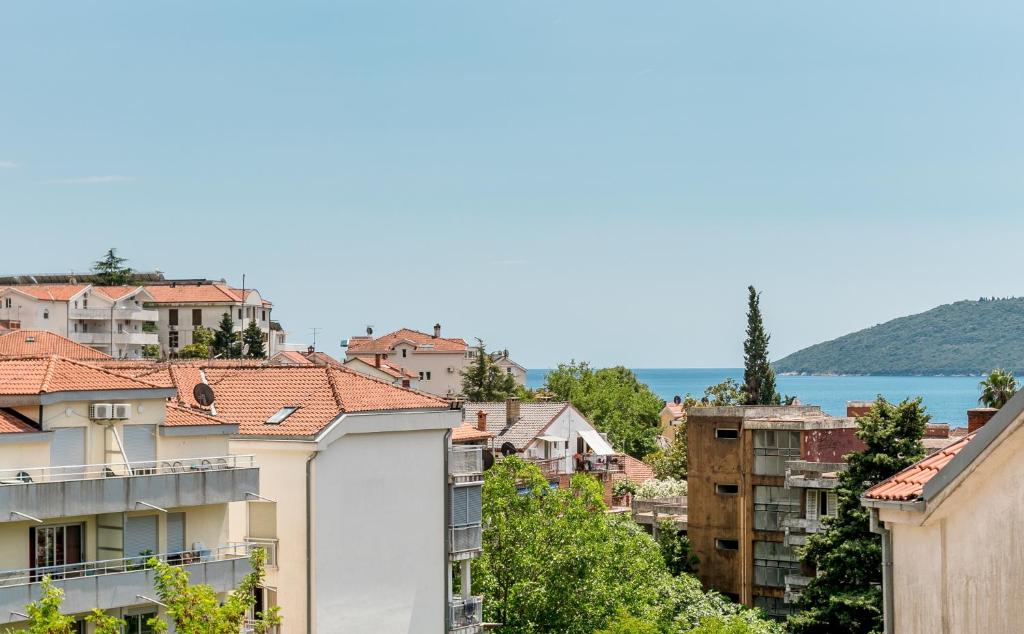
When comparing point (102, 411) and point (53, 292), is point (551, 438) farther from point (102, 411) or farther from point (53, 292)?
point (53, 292)

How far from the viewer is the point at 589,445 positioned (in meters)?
93.1

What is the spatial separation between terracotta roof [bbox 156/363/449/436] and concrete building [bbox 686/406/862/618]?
79.8ft

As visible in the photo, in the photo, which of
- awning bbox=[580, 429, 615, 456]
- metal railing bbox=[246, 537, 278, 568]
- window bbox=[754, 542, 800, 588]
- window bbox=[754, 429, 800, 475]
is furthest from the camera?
awning bbox=[580, 429, 615, 456]

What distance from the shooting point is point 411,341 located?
159250 mm

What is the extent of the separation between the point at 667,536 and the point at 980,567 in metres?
56.7

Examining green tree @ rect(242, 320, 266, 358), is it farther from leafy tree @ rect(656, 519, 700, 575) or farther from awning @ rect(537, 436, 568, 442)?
leafy tree @ rect(656, 519, 700, 575)

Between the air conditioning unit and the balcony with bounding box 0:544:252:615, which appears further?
the air conditioning unit

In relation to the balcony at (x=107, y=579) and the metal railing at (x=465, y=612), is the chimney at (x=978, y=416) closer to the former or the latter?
the balcony at (x=107, y=579)

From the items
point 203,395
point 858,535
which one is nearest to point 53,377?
point 203,395

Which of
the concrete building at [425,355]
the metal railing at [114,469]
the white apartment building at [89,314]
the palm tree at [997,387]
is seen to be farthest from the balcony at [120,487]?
the concrete building at [425,355]

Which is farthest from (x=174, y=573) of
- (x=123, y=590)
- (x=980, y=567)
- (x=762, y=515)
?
(x=762, y=515)

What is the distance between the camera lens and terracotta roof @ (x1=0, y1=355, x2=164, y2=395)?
31000 mm

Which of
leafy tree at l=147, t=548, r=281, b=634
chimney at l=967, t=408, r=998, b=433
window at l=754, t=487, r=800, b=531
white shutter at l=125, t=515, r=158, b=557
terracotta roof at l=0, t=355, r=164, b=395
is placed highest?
terracotta roof at l=0, t=355, r=164, b=395

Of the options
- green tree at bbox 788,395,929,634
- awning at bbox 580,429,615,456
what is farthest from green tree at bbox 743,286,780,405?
green tree at bbox 788,395,929,634
